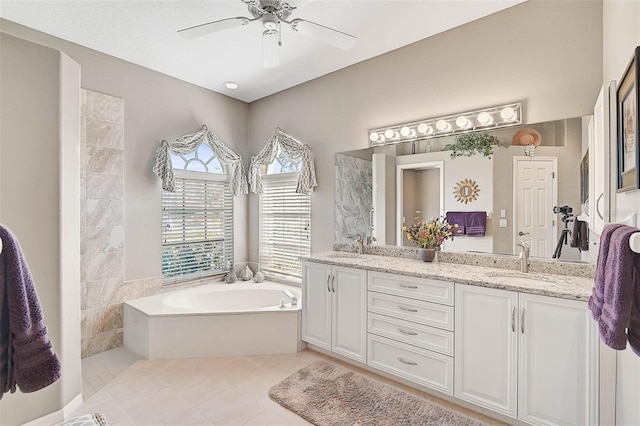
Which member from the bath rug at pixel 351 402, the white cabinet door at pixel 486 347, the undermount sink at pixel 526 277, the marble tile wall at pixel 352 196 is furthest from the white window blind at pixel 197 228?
the undermount sink at pixel 526 277

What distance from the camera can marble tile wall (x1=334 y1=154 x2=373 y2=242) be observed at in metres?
3.26

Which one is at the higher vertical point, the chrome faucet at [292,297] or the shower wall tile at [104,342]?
the chrome faucet at [292,297]

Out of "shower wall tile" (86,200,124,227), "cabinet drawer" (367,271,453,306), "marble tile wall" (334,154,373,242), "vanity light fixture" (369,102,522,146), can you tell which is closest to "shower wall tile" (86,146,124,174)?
"shower wall tile" (86,200,124,227)

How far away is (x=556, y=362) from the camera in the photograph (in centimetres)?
181

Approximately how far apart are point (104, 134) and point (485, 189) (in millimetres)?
3516

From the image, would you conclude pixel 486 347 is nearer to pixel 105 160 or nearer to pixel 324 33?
→ pixel 324 33

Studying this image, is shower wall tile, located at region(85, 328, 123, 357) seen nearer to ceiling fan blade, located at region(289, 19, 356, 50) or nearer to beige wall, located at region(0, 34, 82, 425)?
beige wall, located at region(0, 34, 82, 425)

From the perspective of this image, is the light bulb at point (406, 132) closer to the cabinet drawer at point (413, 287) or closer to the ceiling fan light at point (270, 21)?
the cabinet drawer at point (413, 287)

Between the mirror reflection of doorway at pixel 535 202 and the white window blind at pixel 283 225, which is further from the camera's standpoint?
the white window blind at pixel 283 225

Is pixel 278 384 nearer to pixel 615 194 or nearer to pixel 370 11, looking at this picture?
pixel 615 194

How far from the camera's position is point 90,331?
9.85ft

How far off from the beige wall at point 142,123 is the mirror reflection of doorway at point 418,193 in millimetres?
2568

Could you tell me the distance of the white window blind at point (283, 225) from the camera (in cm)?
393

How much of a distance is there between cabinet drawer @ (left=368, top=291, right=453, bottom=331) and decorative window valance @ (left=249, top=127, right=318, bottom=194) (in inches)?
60.9
